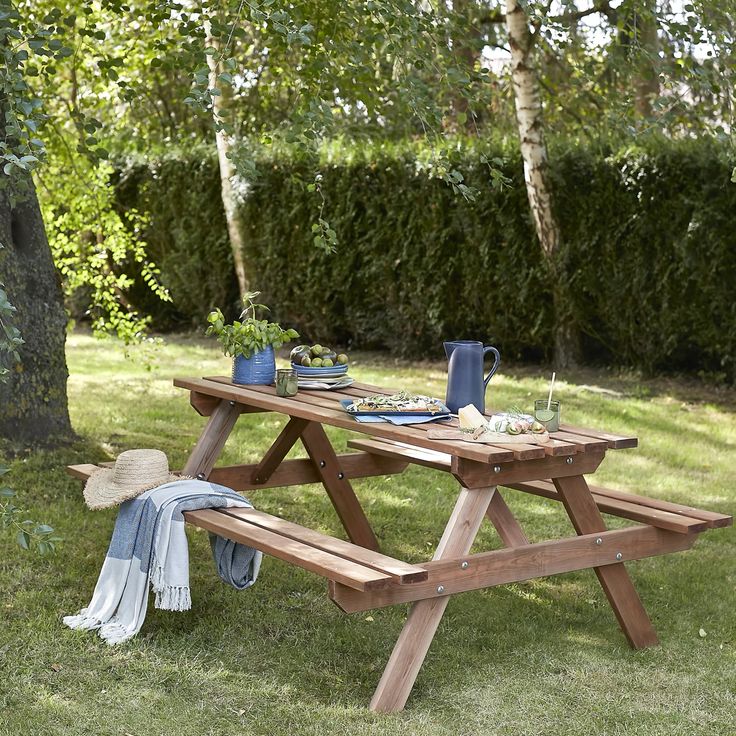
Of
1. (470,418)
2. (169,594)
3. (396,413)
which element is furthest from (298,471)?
(470,418)

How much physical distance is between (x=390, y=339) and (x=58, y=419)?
15.3 ft

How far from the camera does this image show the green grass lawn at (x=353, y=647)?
306 centimetres

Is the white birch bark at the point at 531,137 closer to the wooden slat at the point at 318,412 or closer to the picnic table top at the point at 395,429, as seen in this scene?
the picnic table top at the point at 395,429

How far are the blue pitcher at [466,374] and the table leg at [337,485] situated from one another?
1.02 metres

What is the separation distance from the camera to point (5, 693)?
3127 millimetres

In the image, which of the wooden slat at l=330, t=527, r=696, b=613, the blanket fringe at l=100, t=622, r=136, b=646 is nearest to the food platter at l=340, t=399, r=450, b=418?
the wooden slat at l=330, t=527, r=696, b=613

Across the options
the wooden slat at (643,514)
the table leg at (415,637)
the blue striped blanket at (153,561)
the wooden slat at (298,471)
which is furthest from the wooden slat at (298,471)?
the table leg at (415,637)

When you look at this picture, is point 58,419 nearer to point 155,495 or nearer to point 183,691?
point 155,495

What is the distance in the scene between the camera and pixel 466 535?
3.22 metres

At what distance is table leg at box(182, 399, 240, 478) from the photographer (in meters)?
4.34

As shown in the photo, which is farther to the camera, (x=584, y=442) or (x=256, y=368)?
(x=256, y=368)

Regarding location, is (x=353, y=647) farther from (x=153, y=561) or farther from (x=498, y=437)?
(x=498, y=437)

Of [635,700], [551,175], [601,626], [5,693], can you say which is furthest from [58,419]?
[551,175]

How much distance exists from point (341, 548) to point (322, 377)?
3.84 ft
